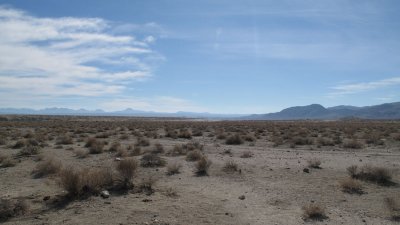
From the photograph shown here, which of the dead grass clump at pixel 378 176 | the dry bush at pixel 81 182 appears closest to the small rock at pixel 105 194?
the dry bush at pixel 81 182

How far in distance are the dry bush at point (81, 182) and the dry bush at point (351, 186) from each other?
812 centimetres

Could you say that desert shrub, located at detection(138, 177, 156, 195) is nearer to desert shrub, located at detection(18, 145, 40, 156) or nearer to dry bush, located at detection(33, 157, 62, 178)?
dry bush, located at detection(33, 157, 62, 178)

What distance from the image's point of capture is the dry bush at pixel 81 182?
1102 cm

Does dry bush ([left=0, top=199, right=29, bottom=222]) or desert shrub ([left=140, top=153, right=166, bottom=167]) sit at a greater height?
desert shrub ([left=140, top=153, right=166, bottom=167])

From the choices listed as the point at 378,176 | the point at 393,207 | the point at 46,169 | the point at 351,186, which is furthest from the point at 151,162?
the point at 393,207

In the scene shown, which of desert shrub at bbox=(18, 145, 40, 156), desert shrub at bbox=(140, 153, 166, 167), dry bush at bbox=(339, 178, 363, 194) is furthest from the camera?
desert shrub at bbox=(18, 145, 40, 156)

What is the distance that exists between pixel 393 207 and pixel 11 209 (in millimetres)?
10350

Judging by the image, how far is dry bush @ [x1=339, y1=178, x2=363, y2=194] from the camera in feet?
40.0

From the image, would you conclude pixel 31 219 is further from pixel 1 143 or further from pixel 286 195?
pixel 1 143

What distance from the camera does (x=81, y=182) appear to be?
11227 mm

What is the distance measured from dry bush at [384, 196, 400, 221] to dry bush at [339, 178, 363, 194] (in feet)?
4.34

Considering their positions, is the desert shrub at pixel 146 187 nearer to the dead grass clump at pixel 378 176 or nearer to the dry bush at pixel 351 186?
the dry bush at pixel 351 186

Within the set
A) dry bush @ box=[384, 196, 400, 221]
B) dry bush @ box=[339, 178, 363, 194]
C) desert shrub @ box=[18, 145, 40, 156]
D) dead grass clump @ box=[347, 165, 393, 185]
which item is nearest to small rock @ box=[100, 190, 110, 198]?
dry bush @ box=[339, 178, 363, 194]

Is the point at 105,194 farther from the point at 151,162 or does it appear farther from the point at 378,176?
the point at 378,176
